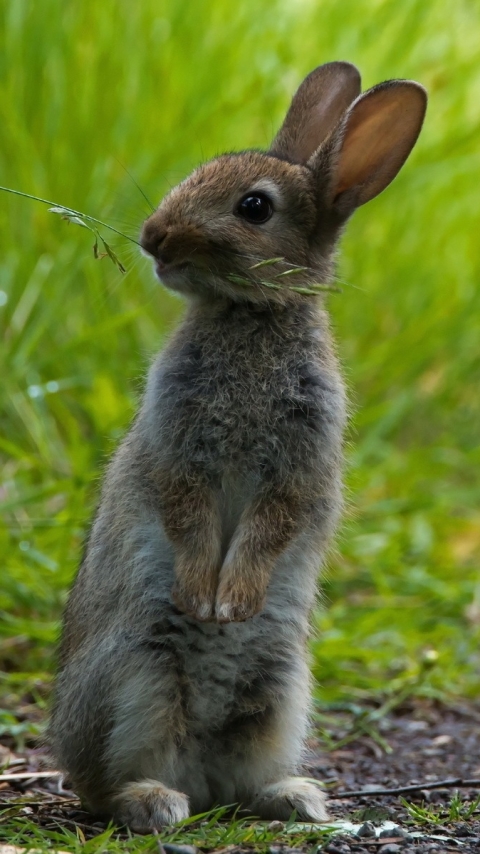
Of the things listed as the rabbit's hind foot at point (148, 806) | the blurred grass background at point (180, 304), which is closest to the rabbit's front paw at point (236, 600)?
the rabbit's hind foot at point (148, 806)

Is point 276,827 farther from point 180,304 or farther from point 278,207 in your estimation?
point 180,304

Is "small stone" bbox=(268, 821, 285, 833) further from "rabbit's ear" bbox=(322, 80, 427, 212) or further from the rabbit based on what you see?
"rabbit's ear" bbox=(322, 80, 427, 212)

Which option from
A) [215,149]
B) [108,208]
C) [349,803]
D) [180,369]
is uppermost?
[215,149]

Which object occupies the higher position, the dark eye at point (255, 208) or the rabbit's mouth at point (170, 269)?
the dark eye at point (255, 208)

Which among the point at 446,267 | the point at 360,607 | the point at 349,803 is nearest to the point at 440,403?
the point at 446,267

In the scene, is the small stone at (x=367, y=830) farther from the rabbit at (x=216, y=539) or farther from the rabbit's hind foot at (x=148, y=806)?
the rabbit's hind foot at (x=148, y=806)

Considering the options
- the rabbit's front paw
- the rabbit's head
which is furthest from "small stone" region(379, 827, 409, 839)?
the rabbit's head

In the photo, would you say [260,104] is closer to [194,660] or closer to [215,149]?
[215,149]
